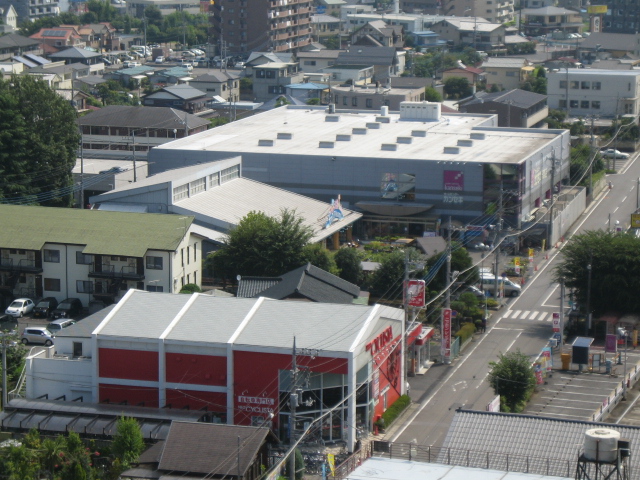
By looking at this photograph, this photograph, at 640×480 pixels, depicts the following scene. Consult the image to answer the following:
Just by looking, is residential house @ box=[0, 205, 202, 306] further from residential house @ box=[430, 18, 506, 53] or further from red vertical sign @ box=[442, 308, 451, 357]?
residential house @ box=[430, 18, 506, 53]

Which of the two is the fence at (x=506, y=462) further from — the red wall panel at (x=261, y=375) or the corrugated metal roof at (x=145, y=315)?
the corrugated metal roof at (x=145, y=315)

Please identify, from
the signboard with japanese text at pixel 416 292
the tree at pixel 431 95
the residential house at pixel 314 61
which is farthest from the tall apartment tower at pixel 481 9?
the signboard with japanese text at pixel 416 292

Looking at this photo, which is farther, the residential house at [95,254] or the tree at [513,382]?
the residential house at [95,254]

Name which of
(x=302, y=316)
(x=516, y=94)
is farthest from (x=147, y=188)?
(x=516, y=94)

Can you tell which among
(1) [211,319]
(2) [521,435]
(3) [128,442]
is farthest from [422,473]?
(1) [211,319]

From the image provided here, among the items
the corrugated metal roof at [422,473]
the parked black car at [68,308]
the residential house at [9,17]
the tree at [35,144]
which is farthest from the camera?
the residential house at [9,17]

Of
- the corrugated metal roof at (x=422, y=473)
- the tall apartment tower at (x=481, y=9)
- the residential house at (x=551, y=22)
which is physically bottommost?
the corrugated metal roof at (x=422, y=473)
